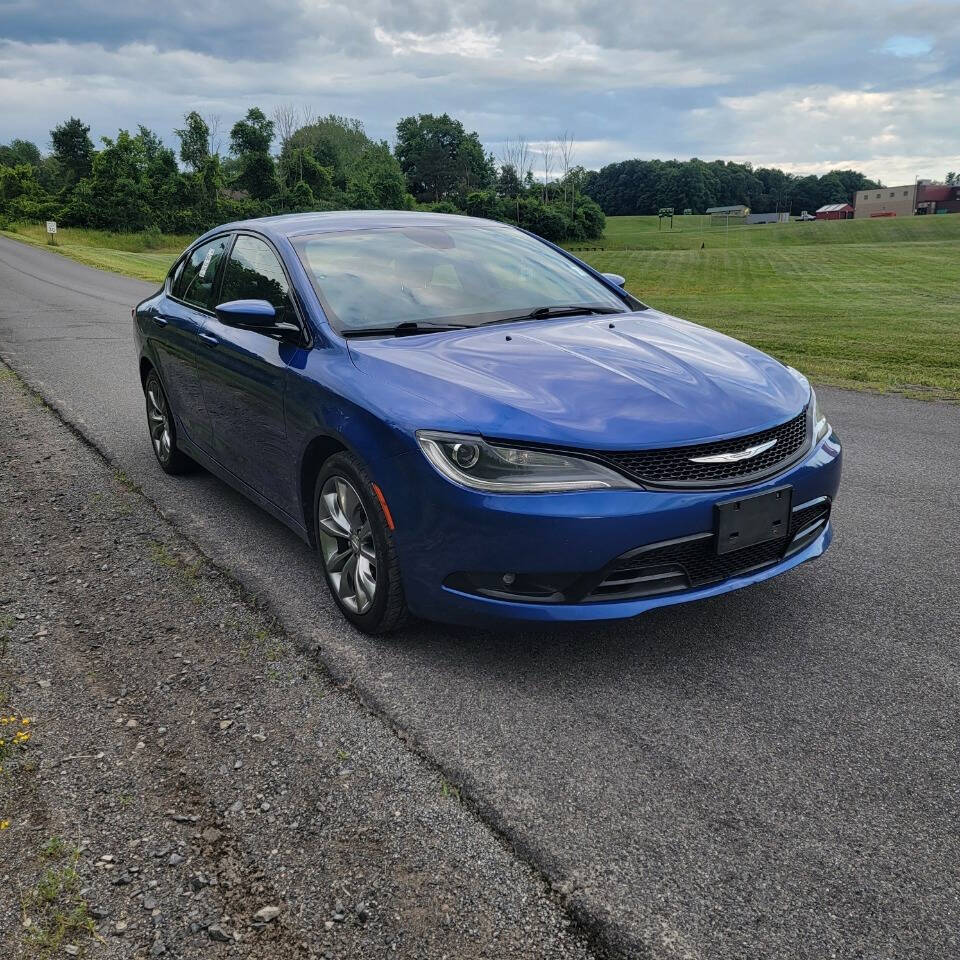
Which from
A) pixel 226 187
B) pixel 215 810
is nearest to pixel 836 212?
pixel 226 187

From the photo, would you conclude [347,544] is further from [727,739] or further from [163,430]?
[163,430]

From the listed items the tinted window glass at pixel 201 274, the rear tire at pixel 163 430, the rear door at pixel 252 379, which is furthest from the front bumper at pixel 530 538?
the rear tire at pixel 163 430

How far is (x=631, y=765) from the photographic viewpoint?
2.78 m

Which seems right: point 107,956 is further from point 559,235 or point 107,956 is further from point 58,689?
point 559,235

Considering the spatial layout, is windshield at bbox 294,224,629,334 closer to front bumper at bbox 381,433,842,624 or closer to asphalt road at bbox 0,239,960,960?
front bumper at bbox 381,433,842,624

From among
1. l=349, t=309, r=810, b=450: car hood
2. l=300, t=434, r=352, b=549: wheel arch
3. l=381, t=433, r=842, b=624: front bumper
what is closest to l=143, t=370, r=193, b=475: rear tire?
l=300, t=434, r=352, b=549: wheel arch

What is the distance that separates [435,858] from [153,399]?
471 cm

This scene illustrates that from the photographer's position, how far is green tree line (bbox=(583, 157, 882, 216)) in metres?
147

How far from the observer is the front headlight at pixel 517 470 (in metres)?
3.05

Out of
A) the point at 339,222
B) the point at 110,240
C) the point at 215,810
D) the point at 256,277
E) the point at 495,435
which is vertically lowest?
the point at 110,240

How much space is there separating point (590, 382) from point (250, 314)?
1.63m

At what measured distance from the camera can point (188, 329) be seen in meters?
5.27

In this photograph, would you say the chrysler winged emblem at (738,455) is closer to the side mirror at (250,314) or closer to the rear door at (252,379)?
the rear door at (252,379)

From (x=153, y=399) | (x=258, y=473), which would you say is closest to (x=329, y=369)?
(x=258, y=473)
